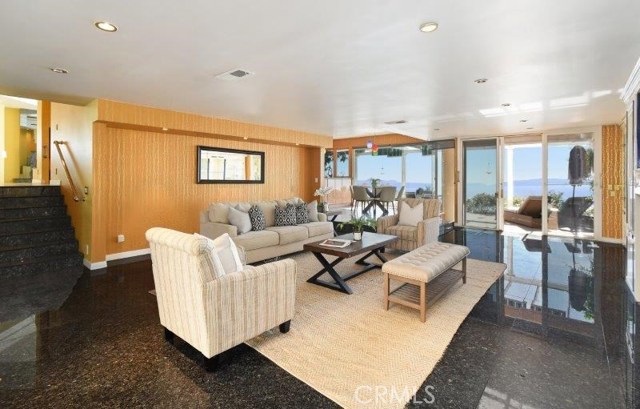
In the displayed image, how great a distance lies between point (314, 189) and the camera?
8.57 metres

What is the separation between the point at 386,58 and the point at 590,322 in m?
3.05

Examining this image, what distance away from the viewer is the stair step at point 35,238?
4.59 m

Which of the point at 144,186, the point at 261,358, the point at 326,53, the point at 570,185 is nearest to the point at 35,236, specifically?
the point at 144,186

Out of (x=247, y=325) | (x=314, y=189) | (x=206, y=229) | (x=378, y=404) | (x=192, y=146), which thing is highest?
(x=192, y=146)

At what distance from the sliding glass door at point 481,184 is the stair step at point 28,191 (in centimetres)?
899

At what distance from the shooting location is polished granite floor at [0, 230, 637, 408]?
6.31 feet

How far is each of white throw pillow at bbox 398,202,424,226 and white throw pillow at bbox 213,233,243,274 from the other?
151 inches

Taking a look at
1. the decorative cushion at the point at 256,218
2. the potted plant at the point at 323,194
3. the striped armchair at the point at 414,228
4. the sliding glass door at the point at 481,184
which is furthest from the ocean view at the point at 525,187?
the decorative cushion at the point at 256,218

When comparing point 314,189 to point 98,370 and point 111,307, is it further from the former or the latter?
point 98,370

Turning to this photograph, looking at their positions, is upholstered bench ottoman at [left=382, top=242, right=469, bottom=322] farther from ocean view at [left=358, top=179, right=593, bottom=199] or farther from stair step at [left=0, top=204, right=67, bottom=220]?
stair step at [left=0, top=204, right=67, bottom=220]

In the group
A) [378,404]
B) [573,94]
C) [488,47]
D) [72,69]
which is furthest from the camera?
[573,94]

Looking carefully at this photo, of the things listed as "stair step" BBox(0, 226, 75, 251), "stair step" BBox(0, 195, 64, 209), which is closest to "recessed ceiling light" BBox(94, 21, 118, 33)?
"stair step" BBox(0, 226, 75, 251)

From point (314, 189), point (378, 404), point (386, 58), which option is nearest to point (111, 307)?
point (378, 404)

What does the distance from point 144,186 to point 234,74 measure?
3091 millimetres
